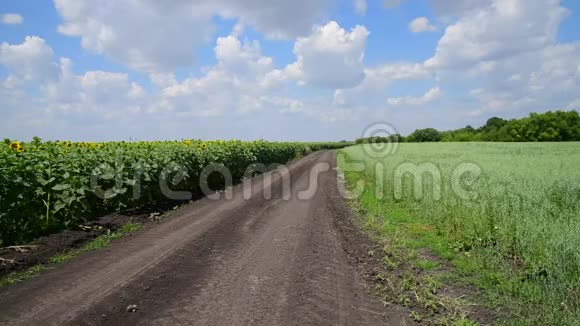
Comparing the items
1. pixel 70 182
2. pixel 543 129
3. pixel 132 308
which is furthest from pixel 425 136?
pixel 132 308

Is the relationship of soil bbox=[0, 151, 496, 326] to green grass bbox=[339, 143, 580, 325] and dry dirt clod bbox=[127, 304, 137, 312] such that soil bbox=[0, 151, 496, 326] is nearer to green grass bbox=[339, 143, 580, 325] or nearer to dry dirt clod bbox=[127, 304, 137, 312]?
dry dirt clod bbox=[127, 304, 137, 312]

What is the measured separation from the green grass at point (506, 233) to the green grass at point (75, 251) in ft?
19.0

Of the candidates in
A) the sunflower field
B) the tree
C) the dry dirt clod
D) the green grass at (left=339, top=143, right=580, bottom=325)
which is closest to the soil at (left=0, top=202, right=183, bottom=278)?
the sunflower field

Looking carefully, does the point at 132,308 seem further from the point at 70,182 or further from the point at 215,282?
the point at 70,182

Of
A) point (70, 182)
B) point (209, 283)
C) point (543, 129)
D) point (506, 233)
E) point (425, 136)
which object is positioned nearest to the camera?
point (209, 283)

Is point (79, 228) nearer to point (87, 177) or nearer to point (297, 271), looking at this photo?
point (87, 177)

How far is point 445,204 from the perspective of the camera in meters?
10.2

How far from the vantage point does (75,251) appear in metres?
7.69

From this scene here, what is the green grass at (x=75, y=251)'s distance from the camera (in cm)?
614

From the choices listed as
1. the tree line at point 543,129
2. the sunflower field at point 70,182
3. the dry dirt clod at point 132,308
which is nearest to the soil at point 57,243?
the sunflower field at point 70,182

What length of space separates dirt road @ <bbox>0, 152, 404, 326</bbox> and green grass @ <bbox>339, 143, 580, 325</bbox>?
1.55m

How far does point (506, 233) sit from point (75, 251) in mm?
7794

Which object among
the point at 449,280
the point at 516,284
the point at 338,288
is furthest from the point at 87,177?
the point at 516,284

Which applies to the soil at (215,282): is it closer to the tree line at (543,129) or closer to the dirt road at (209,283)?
the dirt road at (209,283)
